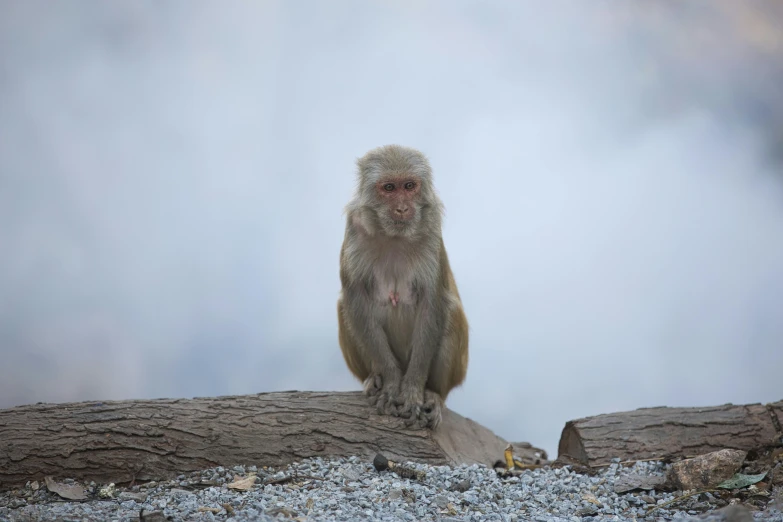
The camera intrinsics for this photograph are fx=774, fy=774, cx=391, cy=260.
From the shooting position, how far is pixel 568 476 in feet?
24.2

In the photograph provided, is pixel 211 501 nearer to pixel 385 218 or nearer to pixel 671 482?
pixel 385 218

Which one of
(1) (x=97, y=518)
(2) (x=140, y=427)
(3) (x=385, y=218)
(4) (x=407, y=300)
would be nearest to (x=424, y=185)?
(3) (x=385, y=218)

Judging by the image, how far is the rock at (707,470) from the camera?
655cm

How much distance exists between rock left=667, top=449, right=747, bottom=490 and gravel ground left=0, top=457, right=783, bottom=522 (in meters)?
0.17

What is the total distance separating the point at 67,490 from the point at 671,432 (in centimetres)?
579

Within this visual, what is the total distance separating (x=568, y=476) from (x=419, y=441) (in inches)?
57.1

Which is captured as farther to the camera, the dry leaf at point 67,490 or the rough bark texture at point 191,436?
the rough bark texture at point 191,436

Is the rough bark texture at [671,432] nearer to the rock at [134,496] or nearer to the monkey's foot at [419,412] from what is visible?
the monkey's foot at [419,412]

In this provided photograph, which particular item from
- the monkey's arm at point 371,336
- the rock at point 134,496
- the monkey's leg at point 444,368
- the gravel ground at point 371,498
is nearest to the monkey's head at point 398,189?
the monkey's arm at point 371,336

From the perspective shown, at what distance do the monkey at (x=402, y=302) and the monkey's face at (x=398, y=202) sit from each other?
0.08 meters

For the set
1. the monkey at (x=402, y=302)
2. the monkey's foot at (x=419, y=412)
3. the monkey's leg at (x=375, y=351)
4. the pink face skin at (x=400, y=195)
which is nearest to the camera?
the pink face skin at (x=400, y=195)

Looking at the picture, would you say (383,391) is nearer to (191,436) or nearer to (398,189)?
(191,436)

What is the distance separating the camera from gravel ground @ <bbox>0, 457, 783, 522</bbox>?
5.87 meters

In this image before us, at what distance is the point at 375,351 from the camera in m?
7.77
